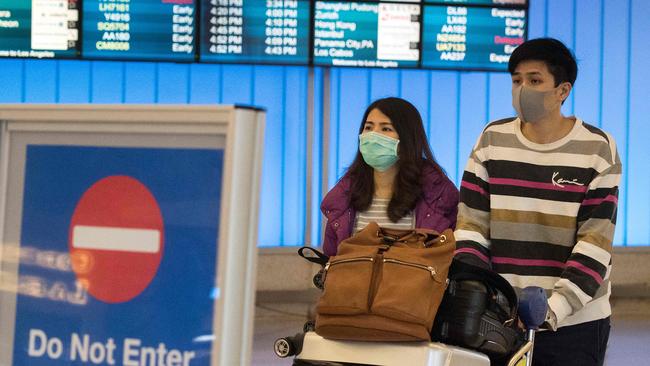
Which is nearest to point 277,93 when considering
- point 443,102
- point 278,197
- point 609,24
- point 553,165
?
point 278,197

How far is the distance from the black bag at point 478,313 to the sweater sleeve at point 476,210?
33 centimetres

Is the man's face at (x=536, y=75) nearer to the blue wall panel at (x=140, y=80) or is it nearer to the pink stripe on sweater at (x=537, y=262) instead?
the pink stripe on sweater at (x=537, y=262)

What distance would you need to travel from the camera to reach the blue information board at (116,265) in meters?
1.42

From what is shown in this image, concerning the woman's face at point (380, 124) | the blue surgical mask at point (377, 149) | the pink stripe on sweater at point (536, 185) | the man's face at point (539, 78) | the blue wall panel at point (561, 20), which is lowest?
the pink stripe on sweater at point (536, 185)

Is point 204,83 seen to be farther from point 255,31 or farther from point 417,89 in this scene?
point 417,89

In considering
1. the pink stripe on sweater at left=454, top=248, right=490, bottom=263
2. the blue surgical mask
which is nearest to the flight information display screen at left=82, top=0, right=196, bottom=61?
the blue surgical mask

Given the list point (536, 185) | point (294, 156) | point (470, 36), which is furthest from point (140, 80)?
point (536, 185)

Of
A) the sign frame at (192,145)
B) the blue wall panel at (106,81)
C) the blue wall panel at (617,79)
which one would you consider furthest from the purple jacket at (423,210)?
the blue wall panel at (617,79)

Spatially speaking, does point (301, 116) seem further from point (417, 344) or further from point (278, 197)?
point (417, 344)

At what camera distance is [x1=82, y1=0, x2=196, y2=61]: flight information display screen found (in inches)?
248

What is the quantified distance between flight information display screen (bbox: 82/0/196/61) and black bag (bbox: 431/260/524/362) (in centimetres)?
446

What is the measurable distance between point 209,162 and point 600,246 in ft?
4.10

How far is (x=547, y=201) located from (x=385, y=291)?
0.61m

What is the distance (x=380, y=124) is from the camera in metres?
3.34
